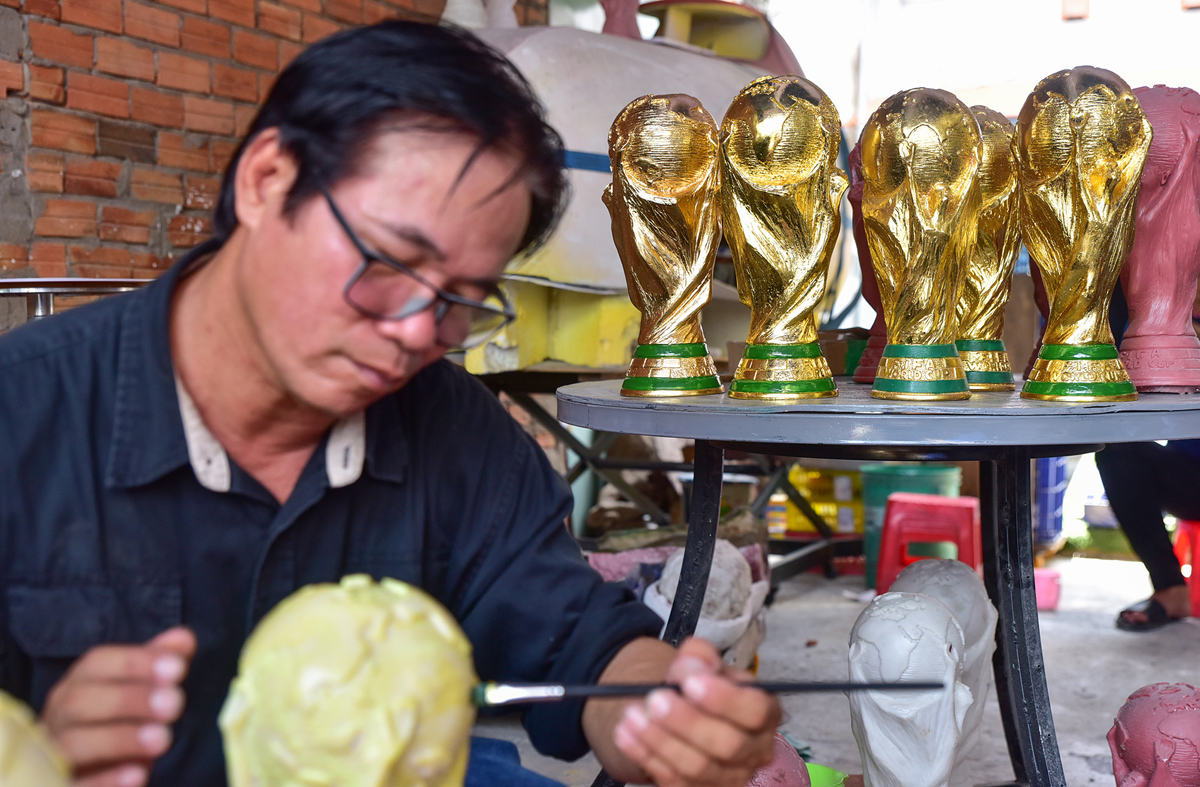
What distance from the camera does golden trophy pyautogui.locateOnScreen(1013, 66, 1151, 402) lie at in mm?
1366

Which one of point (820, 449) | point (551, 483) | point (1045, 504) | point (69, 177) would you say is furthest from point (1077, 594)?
point (69, 177)

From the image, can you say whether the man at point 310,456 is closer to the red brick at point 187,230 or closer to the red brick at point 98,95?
the red brick at point 98,95

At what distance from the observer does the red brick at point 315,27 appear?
3869mm

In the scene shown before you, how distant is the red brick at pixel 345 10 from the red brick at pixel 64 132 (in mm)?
1223

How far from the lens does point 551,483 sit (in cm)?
125

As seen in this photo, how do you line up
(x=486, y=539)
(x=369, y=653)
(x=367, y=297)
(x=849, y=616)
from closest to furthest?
(x=369, y=653)
(x=367, y=297)
(x=486, y=539)
(x=849, y=616)

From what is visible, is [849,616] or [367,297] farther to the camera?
[849,616]

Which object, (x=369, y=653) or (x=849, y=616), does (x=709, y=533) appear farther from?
(x=849, y=616)

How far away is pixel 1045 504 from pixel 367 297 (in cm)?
438

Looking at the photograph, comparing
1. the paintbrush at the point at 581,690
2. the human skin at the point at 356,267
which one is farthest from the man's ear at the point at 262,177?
the paintbrush at the point at 581,690

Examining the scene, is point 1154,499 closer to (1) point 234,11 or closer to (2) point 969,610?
(2) point 969,610

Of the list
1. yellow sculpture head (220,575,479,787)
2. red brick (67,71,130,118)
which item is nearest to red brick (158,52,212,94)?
red brick (67,71,130,118)

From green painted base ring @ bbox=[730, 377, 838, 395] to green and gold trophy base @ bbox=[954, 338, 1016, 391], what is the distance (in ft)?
1.17

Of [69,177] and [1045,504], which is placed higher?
[69,177]
